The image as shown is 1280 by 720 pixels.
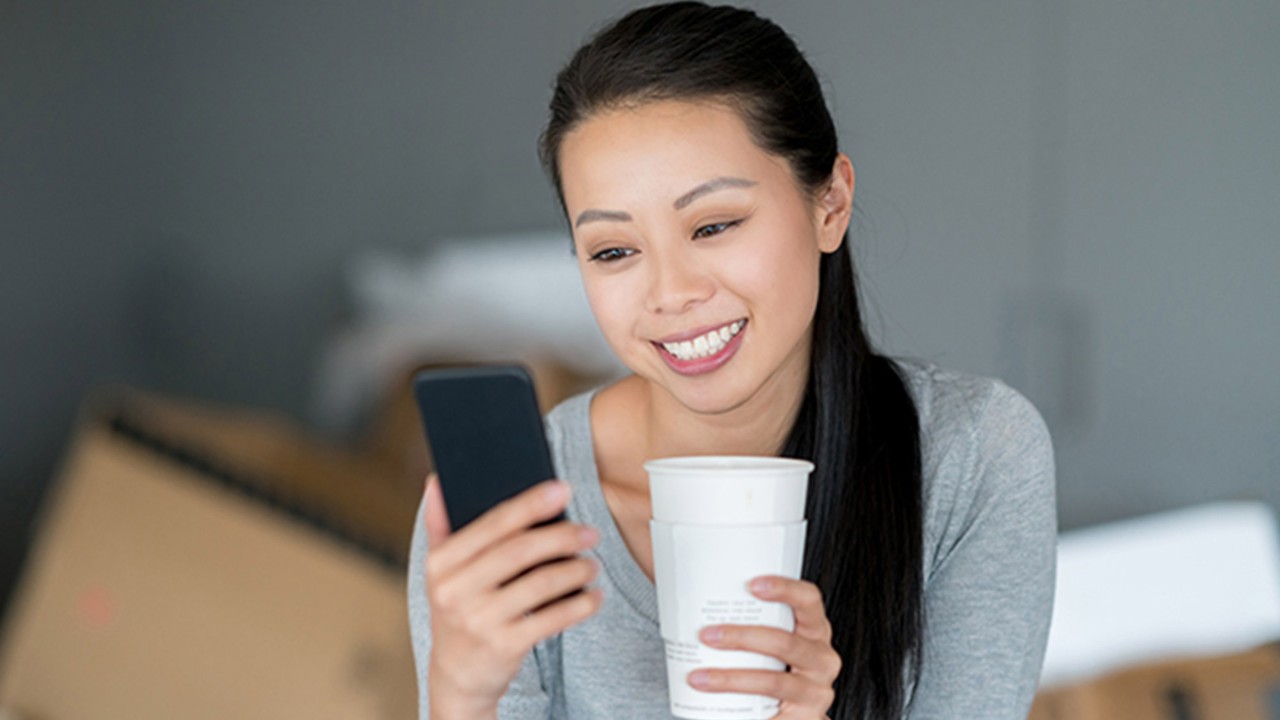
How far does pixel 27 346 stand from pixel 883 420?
11.1ft

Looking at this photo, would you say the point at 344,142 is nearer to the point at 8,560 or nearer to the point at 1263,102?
the point at 8,560

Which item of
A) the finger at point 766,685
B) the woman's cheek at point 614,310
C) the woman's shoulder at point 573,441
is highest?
the woman's cheek at point 614,310

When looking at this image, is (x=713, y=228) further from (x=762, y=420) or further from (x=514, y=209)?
(x=514, y=209)

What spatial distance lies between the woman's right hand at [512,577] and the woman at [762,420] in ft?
0.09

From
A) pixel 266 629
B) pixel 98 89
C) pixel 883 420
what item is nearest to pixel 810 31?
pixel 266 629

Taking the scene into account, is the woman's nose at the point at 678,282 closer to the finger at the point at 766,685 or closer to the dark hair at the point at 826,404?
the dark hair at the point at 826,404

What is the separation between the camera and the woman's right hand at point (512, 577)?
775mm

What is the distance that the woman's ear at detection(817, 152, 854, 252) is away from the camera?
3.56 ft

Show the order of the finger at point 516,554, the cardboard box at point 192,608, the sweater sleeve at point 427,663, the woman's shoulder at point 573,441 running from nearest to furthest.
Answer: the finger at point 516,554, the sweater sleeve at point 427,663, the woman's shoulder at point 573,441, the cardboard box at point 192,608

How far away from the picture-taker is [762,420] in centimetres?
115

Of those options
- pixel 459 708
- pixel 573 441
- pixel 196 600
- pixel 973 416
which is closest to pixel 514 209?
pixel 196 600

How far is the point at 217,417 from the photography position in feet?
9.83

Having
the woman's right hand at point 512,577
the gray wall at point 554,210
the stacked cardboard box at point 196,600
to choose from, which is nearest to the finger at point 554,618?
the woman's right hand at point 512,577

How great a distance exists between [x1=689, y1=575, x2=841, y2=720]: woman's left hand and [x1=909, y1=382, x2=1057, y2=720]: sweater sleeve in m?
0.23
